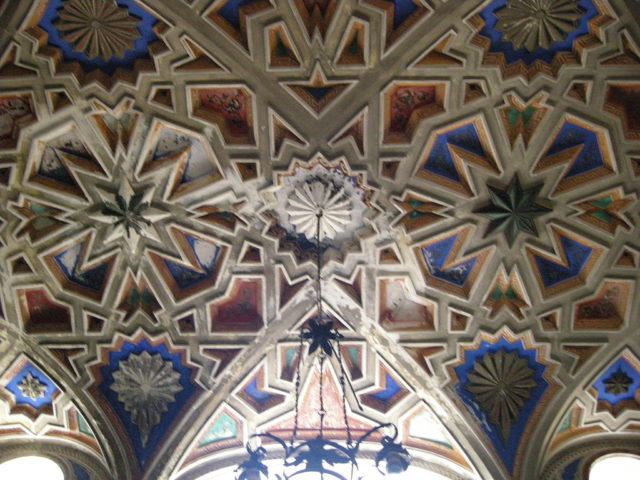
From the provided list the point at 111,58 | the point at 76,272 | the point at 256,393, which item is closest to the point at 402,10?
the point at 111,58

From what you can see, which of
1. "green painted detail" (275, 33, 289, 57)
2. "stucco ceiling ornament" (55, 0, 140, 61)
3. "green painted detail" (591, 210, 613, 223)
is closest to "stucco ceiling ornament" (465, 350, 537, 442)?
"green painted detail" (591, 210, 613, 223)

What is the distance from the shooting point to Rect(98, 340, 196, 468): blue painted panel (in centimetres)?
1078

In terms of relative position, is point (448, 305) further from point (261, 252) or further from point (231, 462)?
point (231, 462)

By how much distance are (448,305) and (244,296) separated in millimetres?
2515

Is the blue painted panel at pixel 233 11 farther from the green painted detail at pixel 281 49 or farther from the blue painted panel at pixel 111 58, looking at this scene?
the blue painted panel at pixel 111 58

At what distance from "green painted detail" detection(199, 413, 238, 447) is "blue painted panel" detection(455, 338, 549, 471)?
9.46ft

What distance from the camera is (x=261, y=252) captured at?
10.5 metres

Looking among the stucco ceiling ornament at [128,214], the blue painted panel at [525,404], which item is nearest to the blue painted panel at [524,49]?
the blue painted panel at [525,404]

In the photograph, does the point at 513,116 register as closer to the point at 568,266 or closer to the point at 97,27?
the point at 568,266

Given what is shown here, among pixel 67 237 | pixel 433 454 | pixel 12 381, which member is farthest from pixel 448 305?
pixel 12 381

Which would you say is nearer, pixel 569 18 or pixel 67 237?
pixel 569 18

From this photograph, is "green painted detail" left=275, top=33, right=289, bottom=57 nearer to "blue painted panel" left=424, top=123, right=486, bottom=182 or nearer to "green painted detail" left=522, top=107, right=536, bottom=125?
"blue painted panel" left=424, top=123, right=486, bottom=182

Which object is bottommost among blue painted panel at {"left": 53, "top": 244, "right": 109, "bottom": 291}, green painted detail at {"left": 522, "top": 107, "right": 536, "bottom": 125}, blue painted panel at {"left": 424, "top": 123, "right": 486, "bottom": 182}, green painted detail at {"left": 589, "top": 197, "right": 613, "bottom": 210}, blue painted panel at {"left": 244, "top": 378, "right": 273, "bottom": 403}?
blue painted panel at {"left": 244, "top": 378, "right": 273, "bottom": 403}

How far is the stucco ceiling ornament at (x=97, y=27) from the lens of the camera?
8664 millimetres
